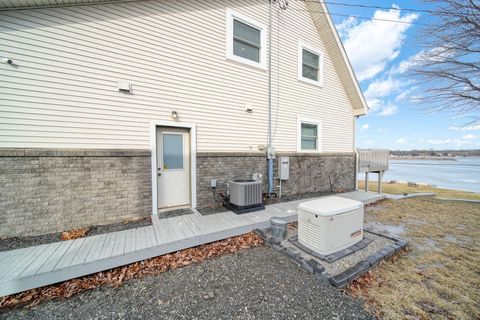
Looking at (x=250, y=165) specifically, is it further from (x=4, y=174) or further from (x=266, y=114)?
(x=4, y=174)

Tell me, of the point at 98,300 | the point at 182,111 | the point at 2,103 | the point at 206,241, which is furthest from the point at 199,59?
the point at 98,300

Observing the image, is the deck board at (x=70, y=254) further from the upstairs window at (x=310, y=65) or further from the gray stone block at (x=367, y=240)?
the upstairs window at (x=310, y=65)

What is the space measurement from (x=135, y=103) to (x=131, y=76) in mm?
627

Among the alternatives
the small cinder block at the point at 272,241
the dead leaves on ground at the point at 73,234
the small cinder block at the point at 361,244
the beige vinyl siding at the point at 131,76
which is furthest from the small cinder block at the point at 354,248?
the dead leaves on ground at the point at 73,234

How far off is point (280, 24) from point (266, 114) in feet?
11.1

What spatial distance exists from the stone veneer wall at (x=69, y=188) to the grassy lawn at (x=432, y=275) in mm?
4693

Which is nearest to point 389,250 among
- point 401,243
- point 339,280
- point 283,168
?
point 401,243

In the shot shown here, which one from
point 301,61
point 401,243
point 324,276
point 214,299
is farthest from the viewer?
point 301,61

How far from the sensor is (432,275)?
109 inches

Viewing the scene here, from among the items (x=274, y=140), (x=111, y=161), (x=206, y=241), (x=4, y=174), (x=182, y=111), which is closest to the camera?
(x=4, y=174)

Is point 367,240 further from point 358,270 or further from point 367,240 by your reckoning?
point 358,270

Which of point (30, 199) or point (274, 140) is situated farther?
point (274, 140)

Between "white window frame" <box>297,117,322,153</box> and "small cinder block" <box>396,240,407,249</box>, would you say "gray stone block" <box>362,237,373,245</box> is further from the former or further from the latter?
"white window frame" <box>297,117,322,153</box>

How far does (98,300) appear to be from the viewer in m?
2.31
